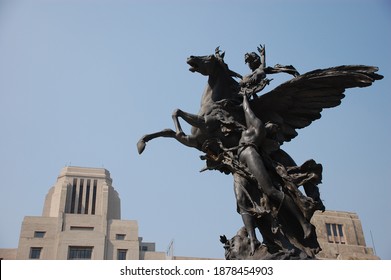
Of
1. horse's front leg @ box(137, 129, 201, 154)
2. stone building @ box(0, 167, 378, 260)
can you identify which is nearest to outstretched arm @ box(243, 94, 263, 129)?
horse's front leg @ box(137, 129, 201, 154)

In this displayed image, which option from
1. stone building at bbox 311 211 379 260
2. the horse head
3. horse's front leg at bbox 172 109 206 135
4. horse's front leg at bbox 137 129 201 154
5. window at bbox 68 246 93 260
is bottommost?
horse's front leg at bbox 137 129 201 154

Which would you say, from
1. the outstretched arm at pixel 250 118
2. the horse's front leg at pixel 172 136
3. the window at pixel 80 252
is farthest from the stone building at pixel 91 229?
the outstretched arm at pixel 250 118

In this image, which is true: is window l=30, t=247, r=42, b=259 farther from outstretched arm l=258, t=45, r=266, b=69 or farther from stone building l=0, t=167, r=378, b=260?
outstretched arm l=258, t=45, r=266, b=69

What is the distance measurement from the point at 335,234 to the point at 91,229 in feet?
112

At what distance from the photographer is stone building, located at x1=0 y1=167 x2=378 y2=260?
44094mm

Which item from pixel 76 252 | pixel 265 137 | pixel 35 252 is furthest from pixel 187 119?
pixel 35 252

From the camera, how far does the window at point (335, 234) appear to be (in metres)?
43.0

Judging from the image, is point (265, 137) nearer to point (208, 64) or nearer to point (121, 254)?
point (208, 64)

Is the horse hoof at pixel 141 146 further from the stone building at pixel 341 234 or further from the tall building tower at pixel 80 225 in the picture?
the tall building tower at pixel 80 225
